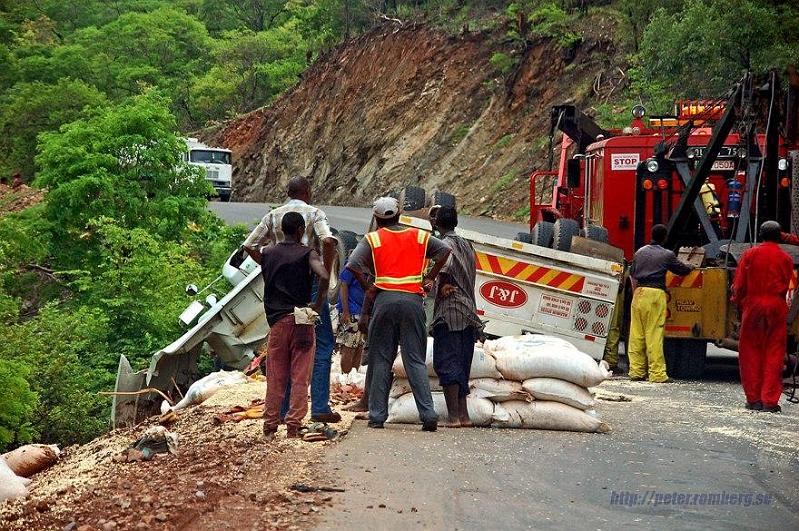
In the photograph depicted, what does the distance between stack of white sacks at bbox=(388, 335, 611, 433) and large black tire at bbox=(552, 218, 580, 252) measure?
4.88 meters

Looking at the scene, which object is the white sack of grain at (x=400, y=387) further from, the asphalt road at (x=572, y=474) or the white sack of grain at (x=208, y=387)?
the white sack of grain at (x=208, y=387)

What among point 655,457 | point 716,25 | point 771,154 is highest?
point 716,25

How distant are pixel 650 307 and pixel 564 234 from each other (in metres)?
1.80

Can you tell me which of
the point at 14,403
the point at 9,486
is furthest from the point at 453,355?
the point at 14,403

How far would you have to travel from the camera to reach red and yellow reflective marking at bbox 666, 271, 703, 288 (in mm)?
14688

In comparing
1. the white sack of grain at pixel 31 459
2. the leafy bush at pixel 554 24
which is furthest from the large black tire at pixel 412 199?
the leafy bush at pixel 554 24

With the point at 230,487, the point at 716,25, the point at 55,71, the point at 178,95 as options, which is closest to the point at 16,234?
the point at 716,25

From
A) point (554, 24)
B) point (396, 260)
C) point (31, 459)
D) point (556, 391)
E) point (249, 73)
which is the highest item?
point (554, 24)

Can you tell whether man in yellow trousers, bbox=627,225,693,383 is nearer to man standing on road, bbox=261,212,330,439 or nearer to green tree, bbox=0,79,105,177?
man standing on road, bbox=261,212,330,439

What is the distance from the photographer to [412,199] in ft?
53.1

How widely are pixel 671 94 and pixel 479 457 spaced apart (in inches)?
984

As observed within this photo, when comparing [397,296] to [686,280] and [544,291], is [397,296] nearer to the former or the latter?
[544,291]

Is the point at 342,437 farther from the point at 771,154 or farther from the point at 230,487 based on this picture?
the point at 771,154

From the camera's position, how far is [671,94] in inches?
1283
